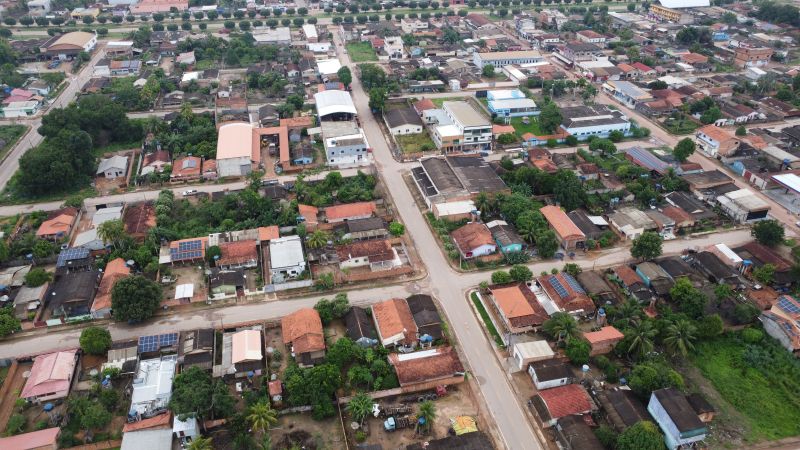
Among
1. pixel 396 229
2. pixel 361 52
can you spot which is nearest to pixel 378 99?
pixel 396 229

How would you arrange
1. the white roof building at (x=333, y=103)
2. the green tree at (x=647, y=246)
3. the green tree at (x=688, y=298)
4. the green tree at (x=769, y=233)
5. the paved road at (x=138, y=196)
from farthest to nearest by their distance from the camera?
the white roof building at (x=333, y=103) → the paved road at (x=138, y=196) → the green tree at (x=769, y=233) → the green tree at (x=647, y=246) → the green tree at (x=688, y=298)

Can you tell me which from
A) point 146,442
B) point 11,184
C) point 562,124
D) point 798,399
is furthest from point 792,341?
point 11,184

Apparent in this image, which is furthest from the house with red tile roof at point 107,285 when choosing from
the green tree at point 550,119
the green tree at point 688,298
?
the green tree at point 550,119

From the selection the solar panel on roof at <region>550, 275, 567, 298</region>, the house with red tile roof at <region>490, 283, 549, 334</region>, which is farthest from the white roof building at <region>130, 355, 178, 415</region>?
the solar panel on roof at <region>550, 275, 567, 298</region>

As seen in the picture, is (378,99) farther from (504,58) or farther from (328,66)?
(504,58)

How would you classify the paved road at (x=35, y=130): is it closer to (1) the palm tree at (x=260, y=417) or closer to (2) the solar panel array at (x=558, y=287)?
(1) the palm tree at (x=260, y=417)

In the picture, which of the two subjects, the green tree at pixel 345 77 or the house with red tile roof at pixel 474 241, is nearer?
the house with red tile roof at pixel 474 241

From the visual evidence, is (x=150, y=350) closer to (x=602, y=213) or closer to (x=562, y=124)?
(x=602, y=213)

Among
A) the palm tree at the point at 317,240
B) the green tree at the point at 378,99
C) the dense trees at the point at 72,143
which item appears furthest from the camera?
the green tree at the point at 378,99
